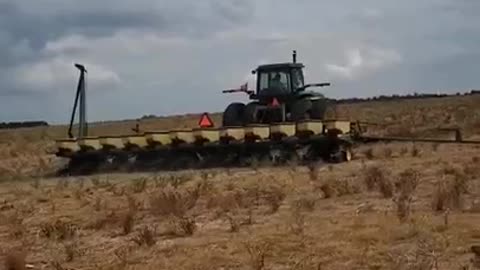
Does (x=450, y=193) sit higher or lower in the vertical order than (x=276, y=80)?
lower

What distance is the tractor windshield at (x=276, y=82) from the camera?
29312 mm

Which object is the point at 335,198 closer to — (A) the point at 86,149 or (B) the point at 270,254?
(B) the point at 270,254

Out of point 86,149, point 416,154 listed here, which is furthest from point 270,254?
point 86,149

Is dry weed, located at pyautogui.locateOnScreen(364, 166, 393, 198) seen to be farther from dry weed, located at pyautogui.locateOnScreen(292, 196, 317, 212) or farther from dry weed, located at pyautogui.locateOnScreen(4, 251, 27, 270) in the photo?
dry weed, located at pyautogui.locateOnScreen(4, 251, 27, 270)

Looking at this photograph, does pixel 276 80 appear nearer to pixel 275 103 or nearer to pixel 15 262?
pixel 275 103

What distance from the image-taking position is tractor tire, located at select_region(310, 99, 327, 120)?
94.4 feet

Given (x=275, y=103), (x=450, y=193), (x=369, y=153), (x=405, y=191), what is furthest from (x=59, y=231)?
(x=275, y=103)

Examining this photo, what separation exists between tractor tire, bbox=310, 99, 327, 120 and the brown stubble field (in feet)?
19.6

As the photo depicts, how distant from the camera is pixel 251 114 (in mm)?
29188

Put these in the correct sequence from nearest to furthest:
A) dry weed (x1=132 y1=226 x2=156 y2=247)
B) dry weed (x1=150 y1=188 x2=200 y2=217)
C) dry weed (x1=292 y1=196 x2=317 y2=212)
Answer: dry weed (x1=132 y1=226 x2=156 y2=247) < dry weed (x1=292 y1=196 x2=317 y2=212) < dry weed (x1=150 y1=188 x2=200 y2=217)

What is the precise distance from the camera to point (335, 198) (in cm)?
1573

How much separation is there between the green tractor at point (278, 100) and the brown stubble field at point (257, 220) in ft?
19.7

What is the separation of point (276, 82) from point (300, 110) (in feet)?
4.64

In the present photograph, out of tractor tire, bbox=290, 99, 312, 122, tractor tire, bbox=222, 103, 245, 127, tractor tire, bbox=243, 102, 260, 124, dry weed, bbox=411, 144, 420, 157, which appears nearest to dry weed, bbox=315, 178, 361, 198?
dry weed, bbox=411, 144, 420, 157
